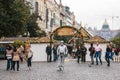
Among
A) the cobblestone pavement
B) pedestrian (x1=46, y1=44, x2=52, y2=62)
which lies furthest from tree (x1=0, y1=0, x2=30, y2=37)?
the cobblestone pavement

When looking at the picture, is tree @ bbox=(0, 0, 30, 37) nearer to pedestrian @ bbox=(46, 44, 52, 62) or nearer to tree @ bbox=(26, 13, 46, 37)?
pedestrian @ bbox=(46, 44, 52, 62)

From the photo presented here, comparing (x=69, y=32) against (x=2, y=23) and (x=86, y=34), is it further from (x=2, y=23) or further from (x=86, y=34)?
(x=2, y=23)

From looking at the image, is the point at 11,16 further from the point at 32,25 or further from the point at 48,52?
the point at 32,25

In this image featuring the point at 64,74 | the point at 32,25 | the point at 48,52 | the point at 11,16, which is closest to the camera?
the point at 64,74

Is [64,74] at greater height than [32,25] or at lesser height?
lesser

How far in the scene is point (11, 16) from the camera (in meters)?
51.3

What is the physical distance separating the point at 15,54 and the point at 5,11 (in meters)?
22.3

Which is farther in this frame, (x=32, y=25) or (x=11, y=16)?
(x=32, y=25)

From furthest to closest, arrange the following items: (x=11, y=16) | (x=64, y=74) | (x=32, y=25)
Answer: (x=32, y=25), (x=11, y=16), (x=64, y=74)

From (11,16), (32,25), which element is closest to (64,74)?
(11,16)

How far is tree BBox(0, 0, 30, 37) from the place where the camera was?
163 feet

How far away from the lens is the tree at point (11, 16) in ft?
163

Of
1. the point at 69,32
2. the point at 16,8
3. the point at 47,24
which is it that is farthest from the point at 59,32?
the point at 47,24

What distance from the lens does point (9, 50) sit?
2802 centimetres
